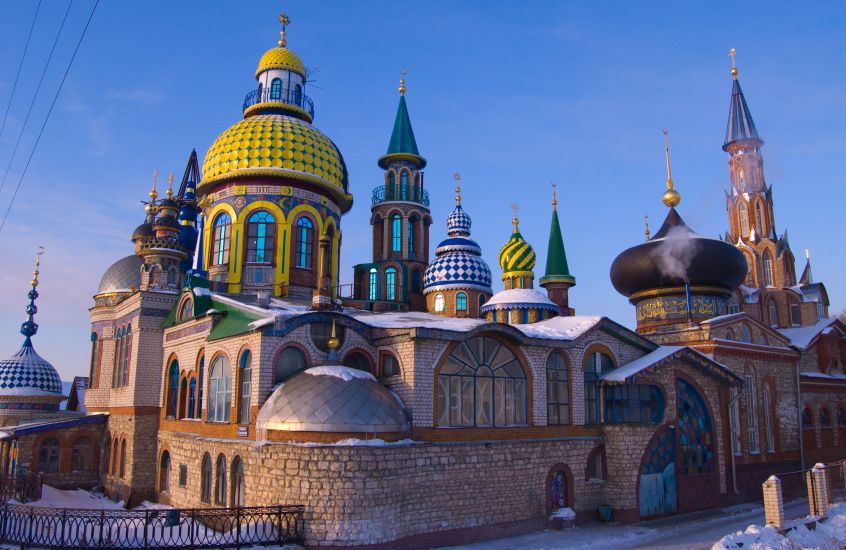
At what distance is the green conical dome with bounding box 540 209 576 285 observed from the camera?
31578 millimetres

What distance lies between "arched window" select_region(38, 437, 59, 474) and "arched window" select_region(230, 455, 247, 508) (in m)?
9.11

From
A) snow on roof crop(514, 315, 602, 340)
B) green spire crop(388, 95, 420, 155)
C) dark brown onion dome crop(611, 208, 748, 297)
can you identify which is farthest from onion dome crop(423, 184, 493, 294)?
snow on roof crop(514, 315, 602, 340)

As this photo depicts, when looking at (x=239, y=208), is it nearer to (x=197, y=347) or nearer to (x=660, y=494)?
(x=197, y=347)

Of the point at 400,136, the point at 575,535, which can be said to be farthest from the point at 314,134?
the point at 575,535

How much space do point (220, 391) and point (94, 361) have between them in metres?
10.1

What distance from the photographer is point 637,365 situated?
17.5m

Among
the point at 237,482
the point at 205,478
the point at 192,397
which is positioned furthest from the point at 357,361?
the point at 192,397

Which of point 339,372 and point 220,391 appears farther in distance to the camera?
point 220,391

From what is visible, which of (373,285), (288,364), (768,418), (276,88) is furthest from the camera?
(373,285)

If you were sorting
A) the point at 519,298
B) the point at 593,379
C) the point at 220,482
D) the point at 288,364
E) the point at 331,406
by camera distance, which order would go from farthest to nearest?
1. the point at 519,298
2. the point at 593,379
3. the point at 220,482
4. the point at 288,364
5. the point at 331,406

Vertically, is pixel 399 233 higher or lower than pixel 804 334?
higher

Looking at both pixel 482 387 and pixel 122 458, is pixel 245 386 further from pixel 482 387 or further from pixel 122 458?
pixel 122 458

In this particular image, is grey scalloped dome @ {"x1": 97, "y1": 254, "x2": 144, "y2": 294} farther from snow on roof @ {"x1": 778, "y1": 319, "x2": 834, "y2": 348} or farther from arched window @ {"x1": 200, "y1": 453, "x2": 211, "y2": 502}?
snow on roof @ {"x1": 778, "y1": 319, "x2": 834, "y2": 348}

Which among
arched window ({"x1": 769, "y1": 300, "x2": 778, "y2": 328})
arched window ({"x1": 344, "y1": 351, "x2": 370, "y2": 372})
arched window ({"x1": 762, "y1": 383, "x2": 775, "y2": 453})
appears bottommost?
arched window ({"x1": 762, "y1": 383, "x2": 775, "y2": 453})
